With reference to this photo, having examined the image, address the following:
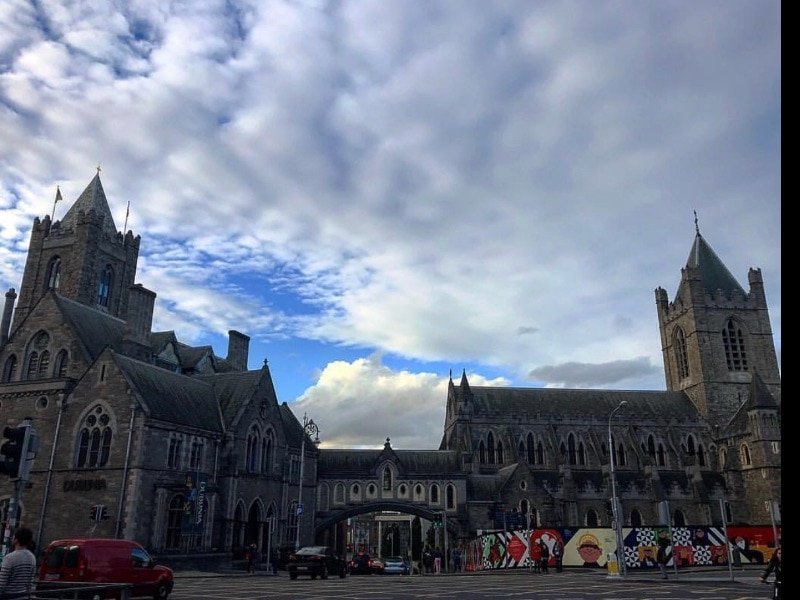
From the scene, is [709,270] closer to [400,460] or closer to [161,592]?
[400,460]

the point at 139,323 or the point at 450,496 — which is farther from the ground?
the point at 139,323

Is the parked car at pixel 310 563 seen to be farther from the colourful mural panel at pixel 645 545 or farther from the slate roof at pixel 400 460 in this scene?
the slate roof at pixel 400 460

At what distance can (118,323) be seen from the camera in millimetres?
49000

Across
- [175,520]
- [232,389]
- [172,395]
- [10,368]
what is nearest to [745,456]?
[232,389]

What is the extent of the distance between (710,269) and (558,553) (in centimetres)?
5912

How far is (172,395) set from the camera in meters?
41.8

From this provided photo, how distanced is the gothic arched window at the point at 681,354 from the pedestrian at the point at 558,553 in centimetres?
5057

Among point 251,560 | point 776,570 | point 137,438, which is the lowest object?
point 251,560

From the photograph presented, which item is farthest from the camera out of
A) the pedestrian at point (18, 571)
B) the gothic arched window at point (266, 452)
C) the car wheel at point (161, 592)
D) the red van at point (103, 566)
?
the gothic arched window at point (266, 452)

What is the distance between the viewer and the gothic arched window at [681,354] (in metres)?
82.7

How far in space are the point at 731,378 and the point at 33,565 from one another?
266ft

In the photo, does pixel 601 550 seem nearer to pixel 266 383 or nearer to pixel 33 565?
pixel 266 383

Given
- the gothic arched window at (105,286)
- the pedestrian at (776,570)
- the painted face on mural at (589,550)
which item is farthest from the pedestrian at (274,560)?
the gothic arched window at (105,286)

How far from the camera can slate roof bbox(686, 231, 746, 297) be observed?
82875 millimetres
